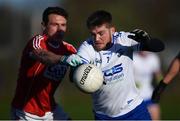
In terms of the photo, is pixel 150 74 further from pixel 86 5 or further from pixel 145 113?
pixel 86 5

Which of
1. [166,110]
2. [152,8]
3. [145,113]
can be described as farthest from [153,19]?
[145,113]

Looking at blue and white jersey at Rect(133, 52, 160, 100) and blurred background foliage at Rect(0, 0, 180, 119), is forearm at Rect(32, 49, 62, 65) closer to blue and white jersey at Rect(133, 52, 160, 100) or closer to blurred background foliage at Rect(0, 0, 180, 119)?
blue and white jersey at Rect(133, 52, 160, 100)

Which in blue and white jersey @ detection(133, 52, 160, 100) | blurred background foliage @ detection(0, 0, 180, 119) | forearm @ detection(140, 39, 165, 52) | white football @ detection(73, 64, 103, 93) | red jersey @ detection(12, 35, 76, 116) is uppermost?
forearm @ detection(140, 39, 165, 52)

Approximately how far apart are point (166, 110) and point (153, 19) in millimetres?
29418

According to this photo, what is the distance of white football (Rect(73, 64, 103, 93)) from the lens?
9.56 meters

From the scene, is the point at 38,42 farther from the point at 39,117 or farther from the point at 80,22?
the point at 80,22

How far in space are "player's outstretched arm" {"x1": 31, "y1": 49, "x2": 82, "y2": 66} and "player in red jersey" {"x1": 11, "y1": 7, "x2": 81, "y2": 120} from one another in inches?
5.0

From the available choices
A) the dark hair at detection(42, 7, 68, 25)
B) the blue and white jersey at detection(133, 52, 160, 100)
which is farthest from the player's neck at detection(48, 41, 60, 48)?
the blue and white jersey at detection(133, 52, 160, 100)

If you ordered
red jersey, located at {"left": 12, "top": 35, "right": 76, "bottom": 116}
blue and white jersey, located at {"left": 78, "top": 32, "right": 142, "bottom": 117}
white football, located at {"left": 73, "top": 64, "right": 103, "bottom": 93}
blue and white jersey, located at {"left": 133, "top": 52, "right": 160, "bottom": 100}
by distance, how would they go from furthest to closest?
1. blue and white jersey, located at {"left": 133, "top": 52, "right": 160, "bottom": 100}
2. red jersey, located at {"left": 12, "top": 35, "right": 76, "bottom": 116}
3. blue and white jersey, located at {"left": 78, "top": 32, "right": 142, "bottom": 117}
4. white football, located at {"left": 73, "top": 64, "right": 103, "bottom": 93}

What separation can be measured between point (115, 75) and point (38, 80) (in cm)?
121

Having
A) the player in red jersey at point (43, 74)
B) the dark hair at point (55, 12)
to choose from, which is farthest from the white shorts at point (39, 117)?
the dark hair at point (55, 12)

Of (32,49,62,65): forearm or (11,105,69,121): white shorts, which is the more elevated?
(32,49,62,65): forearm

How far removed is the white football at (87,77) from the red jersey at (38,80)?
0.90m

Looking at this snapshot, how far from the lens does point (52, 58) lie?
32.3 feet
